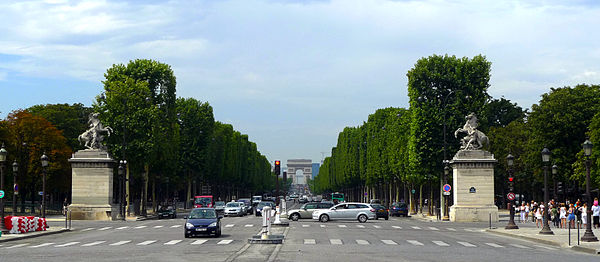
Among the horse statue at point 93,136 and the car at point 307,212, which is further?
the horse statue at point 93,136

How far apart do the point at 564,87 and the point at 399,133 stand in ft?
58.5

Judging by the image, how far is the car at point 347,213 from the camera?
57594mm

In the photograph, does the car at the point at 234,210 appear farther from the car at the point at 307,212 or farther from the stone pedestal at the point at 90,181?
the stone pedestal at the point at 90,181

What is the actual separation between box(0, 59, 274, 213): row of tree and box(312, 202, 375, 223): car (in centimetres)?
1941

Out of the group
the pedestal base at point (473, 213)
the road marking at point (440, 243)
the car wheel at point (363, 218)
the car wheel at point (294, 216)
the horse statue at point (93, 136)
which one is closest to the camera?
the road marking at point (440, 243)

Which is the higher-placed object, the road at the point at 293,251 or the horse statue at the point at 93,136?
the horse statue at the point at 93,136

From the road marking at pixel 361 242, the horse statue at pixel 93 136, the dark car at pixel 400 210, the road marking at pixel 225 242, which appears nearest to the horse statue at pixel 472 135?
the dark car at pixel 400 210

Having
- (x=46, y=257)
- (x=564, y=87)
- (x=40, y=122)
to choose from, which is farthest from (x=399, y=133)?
(x=46, y=257)

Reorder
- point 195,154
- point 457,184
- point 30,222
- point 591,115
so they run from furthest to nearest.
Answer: point 195,154
point 591,115
point 457,184
point 30,222

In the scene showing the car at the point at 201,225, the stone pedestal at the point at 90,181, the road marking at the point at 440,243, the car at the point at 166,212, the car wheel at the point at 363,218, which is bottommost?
the car at the point at 166,212

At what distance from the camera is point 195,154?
9488 cm

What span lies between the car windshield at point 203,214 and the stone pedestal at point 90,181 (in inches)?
1021

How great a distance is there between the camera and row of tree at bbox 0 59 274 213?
228 feet

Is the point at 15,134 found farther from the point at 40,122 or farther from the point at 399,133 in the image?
the point at 399,133
